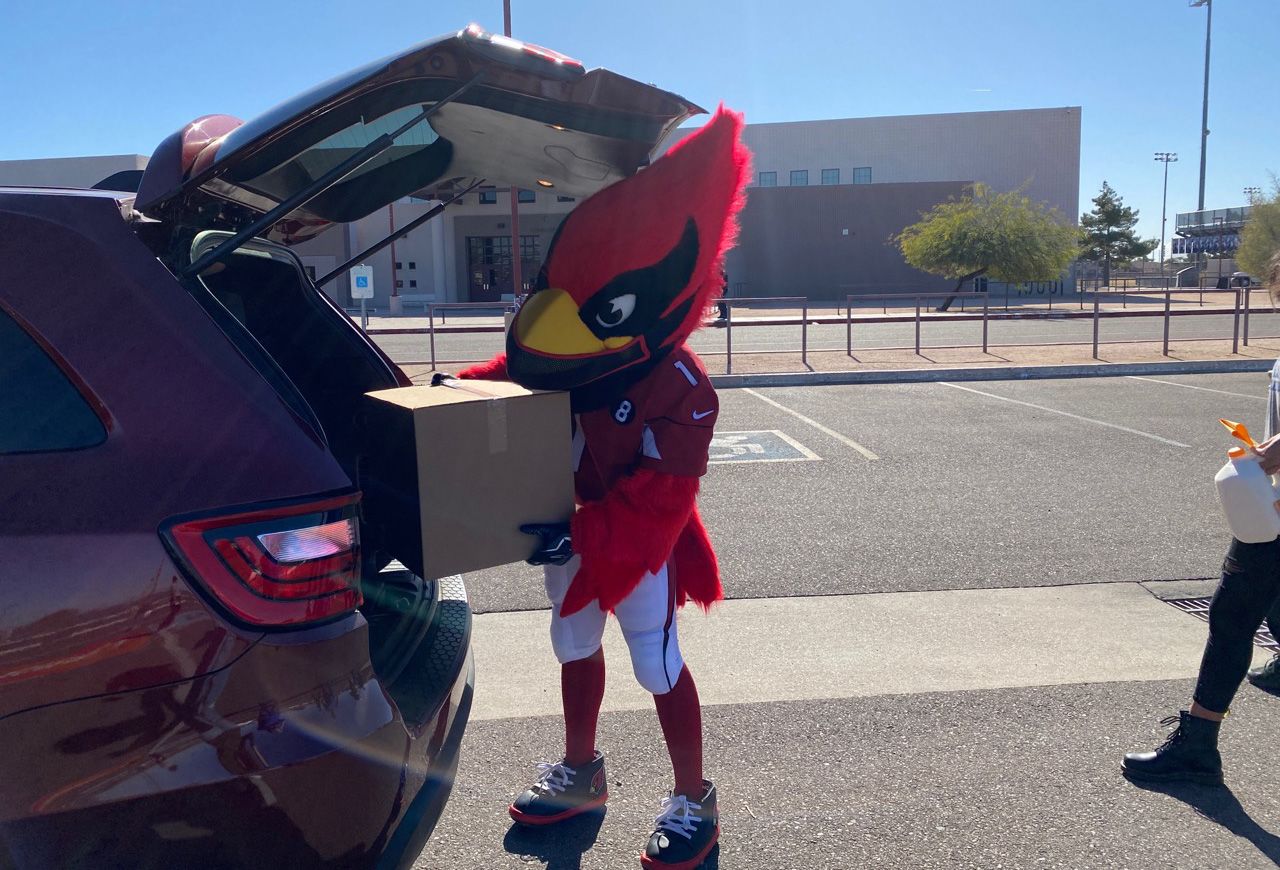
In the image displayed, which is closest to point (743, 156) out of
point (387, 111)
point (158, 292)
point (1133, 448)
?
point (387, 111)

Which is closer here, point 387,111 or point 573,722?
point 387,111

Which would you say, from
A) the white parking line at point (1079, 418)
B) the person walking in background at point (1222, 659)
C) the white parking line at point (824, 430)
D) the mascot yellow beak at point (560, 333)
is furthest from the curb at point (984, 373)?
the mascot yellow beak at point (560, 333)

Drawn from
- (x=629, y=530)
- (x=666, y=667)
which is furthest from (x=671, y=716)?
(x=629, y=530)

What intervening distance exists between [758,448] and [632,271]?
6.33 meters

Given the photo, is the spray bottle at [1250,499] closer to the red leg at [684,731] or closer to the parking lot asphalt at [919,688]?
the parking lot asphalt at [919,688]

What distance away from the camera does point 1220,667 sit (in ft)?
10.3

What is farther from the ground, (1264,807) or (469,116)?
(469,116)

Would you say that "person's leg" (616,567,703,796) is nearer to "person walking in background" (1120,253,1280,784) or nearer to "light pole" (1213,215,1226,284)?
"person walking in background" (1120,253,1280,784)

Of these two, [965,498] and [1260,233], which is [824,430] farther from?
[1260,233]

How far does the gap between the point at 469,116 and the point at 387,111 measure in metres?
0.29

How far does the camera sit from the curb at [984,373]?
545 inches

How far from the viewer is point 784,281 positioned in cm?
4884

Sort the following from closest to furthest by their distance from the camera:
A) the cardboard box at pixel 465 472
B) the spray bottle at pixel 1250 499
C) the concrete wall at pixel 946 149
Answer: the cardboard box at pixel 465 472, the spray bottle at pixel 1250 499, the concrete wall at pixel 946 149

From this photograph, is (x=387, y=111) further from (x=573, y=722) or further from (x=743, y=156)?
(x=573, y=722)
